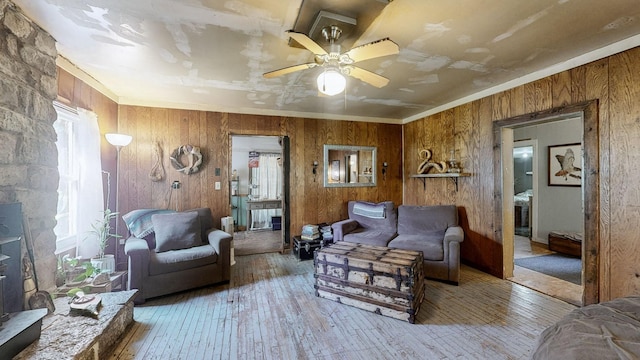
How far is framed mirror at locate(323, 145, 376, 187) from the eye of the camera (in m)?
4.88

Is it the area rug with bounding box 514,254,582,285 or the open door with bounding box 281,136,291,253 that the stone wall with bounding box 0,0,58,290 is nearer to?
the open door with bounding box 281,136,291,253

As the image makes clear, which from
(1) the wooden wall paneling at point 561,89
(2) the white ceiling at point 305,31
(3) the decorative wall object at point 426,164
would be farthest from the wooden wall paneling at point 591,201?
(3) the decorative wall object at point 426,164

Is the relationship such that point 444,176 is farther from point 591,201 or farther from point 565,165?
point 565,165

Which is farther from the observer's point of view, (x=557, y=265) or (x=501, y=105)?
(x=557, y=265)

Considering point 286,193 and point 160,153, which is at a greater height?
point 160,153

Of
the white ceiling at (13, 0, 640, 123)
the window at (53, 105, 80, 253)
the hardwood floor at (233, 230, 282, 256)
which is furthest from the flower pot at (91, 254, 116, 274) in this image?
the white ceiling at (13, 0, 640, 123)

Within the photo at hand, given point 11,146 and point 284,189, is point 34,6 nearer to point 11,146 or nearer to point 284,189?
point 11,146

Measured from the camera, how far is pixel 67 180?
2.79m

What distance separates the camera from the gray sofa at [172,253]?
2.74 meters

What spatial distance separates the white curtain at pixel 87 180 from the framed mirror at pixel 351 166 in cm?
332

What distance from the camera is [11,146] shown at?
1772 millimetres

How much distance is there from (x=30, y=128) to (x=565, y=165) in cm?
721

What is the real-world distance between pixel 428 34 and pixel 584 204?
2275 mm

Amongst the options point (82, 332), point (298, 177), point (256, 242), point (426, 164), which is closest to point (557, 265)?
point (426, 164)
